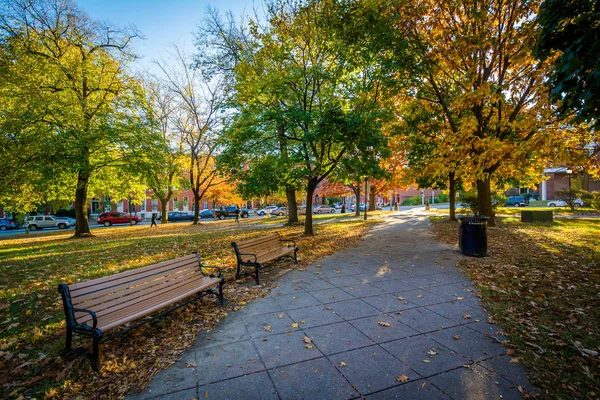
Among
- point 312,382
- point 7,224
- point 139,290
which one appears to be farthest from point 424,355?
point 7,224

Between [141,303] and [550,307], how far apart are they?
20.0ft

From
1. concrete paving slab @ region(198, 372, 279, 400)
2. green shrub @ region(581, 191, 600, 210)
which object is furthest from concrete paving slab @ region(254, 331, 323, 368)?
green shrub @ region(581, 191, 600, 210)

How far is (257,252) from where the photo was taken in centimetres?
Answer: 688

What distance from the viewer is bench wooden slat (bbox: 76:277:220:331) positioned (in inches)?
133

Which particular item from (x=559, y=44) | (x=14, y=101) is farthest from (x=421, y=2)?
(x=14, y=101)

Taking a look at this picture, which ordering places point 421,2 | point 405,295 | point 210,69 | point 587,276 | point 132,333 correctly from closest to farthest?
1. point 132,333
2. point 405,295
3. point 587,276
4. point 421,2
5. point 210,69

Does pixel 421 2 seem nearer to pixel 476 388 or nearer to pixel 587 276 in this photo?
pixel 587 276

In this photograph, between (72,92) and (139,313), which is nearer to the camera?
(139,313)

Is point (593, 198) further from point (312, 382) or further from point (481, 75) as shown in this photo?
point (312, 382)

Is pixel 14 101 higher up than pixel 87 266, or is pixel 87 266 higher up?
pixel 14 101

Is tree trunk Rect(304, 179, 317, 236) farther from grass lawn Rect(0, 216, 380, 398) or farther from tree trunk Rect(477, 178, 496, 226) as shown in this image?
tree trunk Rect(477, 178, 496, 226)

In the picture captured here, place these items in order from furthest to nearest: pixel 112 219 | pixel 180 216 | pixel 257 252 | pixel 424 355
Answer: pixel 180 216 < pixel 112 219 < pixel 257 252 < pixel 424 355

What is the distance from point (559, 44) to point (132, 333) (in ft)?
23.5

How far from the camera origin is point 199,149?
26.9m
